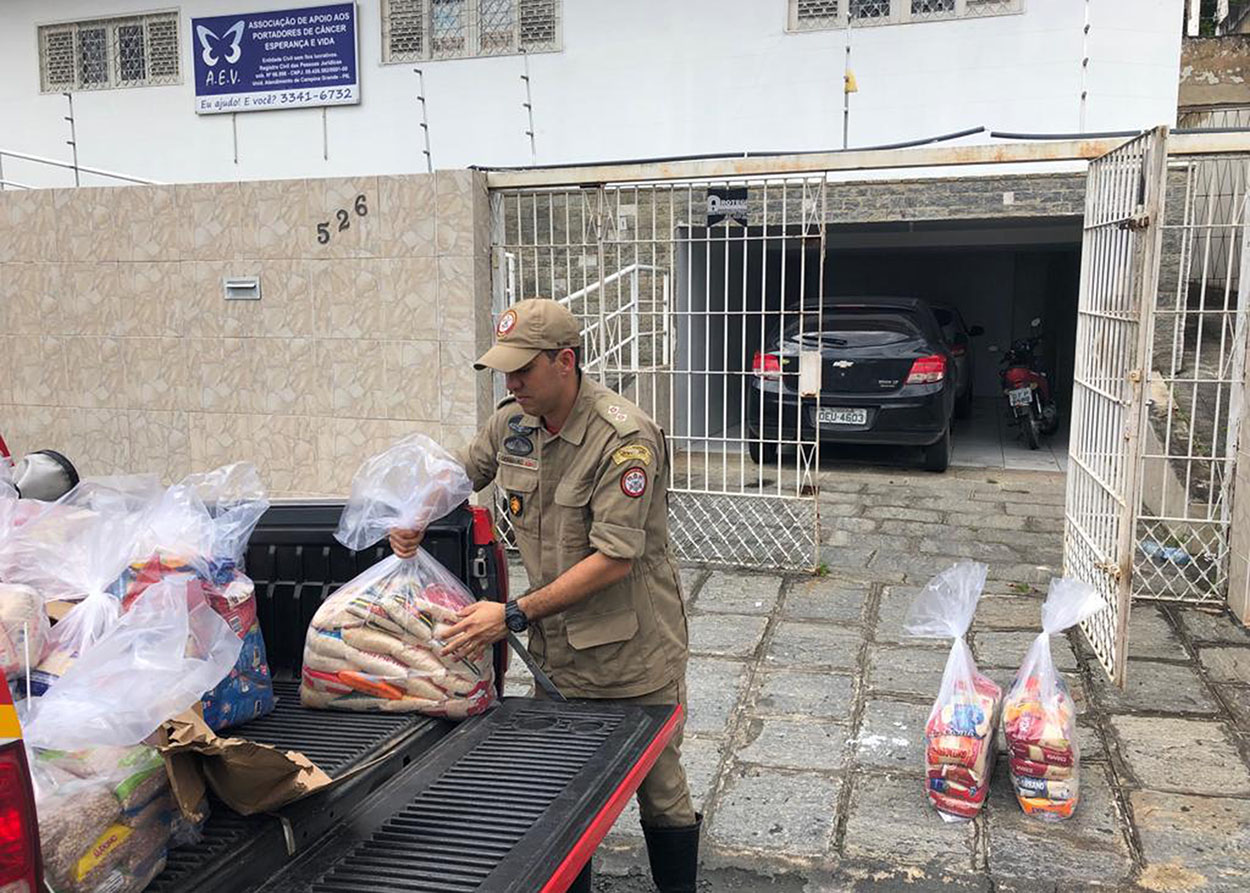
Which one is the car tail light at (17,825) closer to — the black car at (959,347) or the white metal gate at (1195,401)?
the white metal gate at (1195,401)

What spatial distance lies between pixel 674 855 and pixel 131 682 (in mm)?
1647

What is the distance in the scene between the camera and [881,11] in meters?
9.17

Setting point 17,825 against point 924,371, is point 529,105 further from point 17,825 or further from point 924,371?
point 17,825

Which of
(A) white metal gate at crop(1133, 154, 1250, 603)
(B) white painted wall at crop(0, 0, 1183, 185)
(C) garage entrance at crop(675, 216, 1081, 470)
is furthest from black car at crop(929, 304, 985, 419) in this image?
(A) white metal gate at crop(1133, 154, 1250, 603)

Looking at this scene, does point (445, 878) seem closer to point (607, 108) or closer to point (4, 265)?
point (4, 265)

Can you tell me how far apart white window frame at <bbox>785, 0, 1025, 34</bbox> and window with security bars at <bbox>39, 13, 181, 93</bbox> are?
6820 millimetres

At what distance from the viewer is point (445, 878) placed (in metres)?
1.70

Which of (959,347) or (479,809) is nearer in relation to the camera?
(479,809)

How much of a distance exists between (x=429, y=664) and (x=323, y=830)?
1.73 ft

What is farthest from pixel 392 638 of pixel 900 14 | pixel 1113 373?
pixel 900 14

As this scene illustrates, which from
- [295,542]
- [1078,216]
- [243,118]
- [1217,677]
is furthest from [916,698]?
[243,118]

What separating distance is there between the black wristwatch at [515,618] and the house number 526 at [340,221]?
13.7 feet

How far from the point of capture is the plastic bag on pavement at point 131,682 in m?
1.50

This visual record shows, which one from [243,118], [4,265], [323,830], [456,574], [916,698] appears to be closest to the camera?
[323,830]
